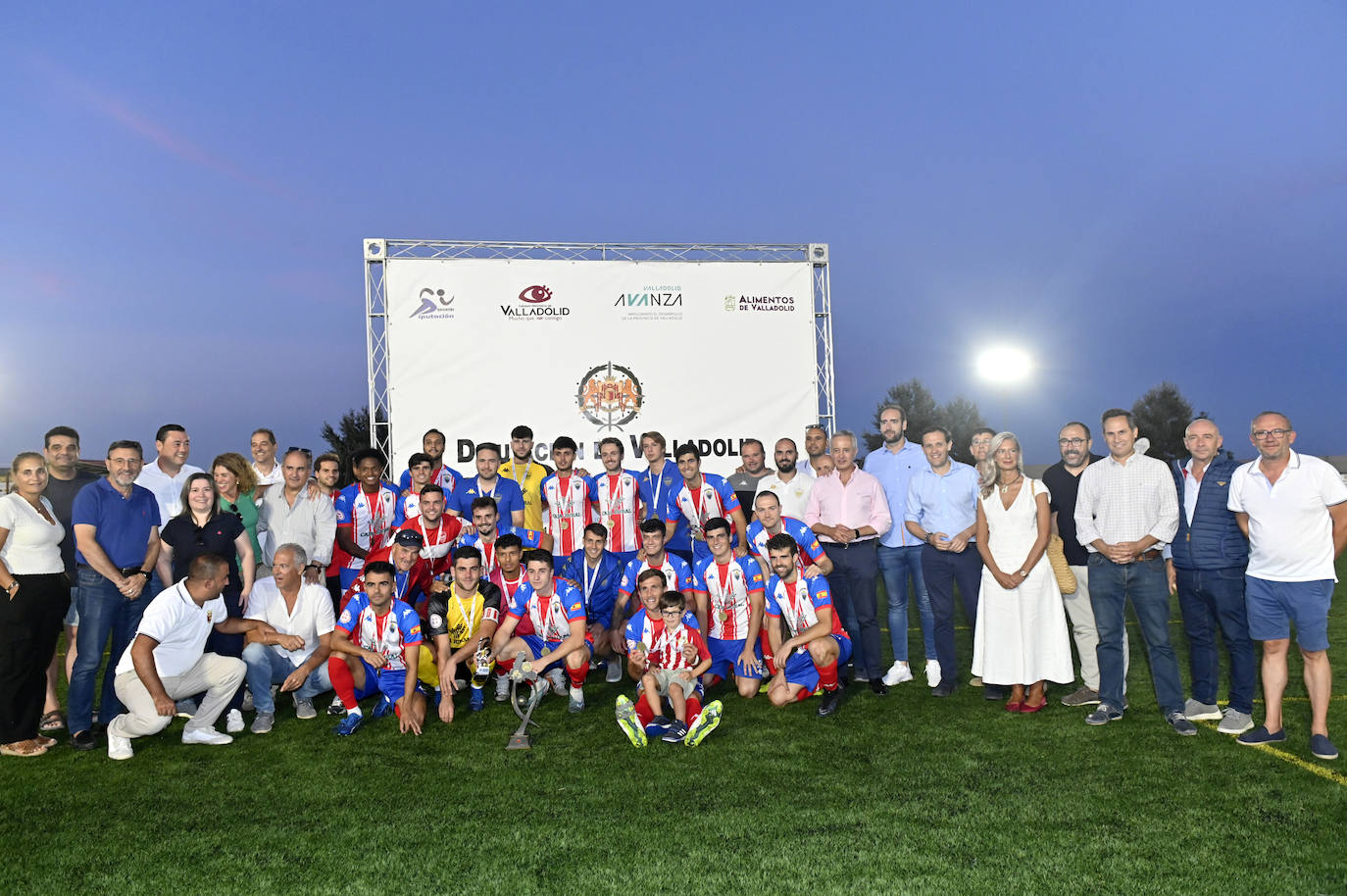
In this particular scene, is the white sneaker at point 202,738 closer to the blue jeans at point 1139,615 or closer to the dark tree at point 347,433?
the blue jeans at point 1139,615

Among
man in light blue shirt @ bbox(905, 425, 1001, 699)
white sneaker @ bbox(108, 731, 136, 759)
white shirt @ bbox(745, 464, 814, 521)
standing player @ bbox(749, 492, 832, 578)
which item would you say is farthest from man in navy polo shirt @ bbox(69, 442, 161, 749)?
man in light blue shirt @ bbox(905, 425, 1001, 699)

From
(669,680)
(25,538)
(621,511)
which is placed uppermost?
(25,538)

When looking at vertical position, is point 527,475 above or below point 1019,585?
above

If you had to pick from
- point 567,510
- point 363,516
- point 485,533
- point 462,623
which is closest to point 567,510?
point 567,510

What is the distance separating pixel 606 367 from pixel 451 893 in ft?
27.6

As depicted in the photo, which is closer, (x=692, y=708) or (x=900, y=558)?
(x=692, y=708)

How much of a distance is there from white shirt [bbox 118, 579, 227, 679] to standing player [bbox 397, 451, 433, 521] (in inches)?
70.0

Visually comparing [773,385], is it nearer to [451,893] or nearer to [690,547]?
[690,547]

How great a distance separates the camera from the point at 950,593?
6.14 meters

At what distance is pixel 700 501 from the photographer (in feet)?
23.2

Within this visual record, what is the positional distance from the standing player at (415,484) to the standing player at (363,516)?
11cm

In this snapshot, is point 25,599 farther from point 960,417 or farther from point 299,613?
point 960,417

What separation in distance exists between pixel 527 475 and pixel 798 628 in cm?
276

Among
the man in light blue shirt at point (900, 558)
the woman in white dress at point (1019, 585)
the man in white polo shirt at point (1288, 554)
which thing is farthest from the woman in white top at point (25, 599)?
the man in white polo shirt at point (1288, 554)
